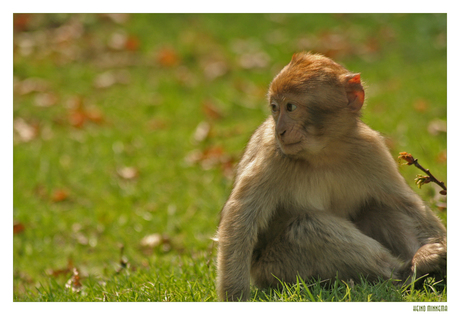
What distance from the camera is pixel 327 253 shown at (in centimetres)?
357

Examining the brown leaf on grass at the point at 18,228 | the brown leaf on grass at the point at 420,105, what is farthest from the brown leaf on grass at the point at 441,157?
the brown leaf on grass at the point at 18,228

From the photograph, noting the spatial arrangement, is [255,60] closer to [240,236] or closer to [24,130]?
[24,130]

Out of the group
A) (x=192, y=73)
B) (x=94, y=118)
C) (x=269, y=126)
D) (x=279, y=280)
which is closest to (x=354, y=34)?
(x=192, y=73)

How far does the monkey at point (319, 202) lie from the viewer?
354cm

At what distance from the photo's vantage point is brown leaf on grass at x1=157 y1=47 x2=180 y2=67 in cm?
1032

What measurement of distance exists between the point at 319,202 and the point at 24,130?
6.19 m

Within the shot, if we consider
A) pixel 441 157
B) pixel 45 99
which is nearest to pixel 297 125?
pixel 441 157

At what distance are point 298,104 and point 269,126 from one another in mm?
475

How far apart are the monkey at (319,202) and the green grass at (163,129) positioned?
18 cm

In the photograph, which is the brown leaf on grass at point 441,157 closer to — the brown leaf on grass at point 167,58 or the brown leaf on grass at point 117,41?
the brown leaf on grass at point 167,58

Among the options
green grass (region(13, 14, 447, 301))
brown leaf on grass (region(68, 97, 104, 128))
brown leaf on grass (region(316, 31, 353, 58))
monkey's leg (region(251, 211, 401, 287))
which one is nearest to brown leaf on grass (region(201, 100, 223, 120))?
green grass (region(13, 14, 447, 301))

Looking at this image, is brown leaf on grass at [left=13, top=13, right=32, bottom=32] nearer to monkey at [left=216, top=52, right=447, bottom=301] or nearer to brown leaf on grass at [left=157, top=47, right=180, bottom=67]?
brown leaf on grass at [left=157, top=47, right=180, bottom=67]

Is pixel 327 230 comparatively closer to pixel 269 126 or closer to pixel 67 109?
pixel 269 126

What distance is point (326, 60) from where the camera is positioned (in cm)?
363
